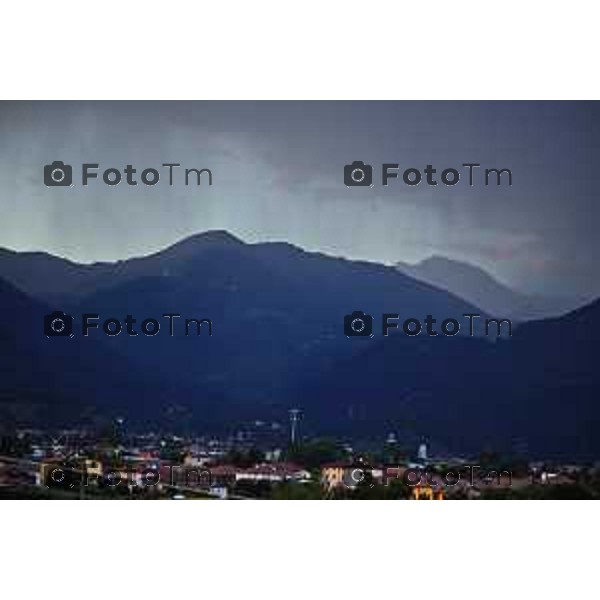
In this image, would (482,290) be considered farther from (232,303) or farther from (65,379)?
(65,379)

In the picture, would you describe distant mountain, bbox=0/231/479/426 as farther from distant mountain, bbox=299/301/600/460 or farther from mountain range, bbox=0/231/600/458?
distant mountain, bbox=299/301/600/460

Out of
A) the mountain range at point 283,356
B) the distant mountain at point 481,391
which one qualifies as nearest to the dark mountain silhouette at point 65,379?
the mountain range at point 283,356

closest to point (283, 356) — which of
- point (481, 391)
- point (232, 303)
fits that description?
point (232, 303)

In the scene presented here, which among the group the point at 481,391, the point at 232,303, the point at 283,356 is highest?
the point at 232,303
